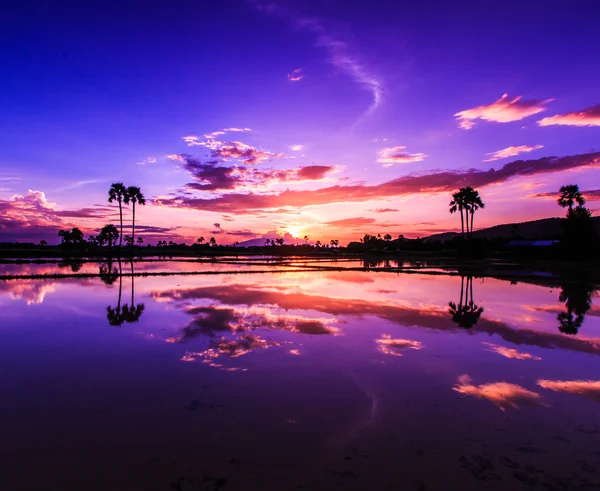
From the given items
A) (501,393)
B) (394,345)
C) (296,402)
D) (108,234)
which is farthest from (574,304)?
(108,234)

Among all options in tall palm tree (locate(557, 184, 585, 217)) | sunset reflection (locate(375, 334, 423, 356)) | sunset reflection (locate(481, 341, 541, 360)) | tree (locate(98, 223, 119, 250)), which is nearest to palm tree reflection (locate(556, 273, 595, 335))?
sunset reflection (locate(481, 341, 541, 360))

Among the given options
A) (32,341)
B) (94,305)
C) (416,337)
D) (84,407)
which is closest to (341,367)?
(416,337)

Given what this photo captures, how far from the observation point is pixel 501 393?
8055 millimetres

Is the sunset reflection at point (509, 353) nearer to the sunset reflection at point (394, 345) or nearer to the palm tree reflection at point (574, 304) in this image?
the sunset reflection at point (394, 345)

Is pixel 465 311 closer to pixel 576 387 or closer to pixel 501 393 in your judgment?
pixel 576 387

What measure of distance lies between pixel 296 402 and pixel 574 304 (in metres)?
21.5

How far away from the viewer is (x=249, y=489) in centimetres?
472

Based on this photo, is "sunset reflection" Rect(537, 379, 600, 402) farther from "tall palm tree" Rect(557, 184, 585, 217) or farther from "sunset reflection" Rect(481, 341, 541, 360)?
"tall palm tree" Rect(557, 184, 585, 217)

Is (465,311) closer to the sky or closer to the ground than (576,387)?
closer to the sky

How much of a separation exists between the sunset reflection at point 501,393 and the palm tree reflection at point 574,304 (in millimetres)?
8197

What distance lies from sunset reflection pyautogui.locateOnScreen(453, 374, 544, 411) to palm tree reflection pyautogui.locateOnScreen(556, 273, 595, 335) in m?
8.20

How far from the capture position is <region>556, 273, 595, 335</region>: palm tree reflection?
50.6 ft

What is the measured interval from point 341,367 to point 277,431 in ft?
12.5

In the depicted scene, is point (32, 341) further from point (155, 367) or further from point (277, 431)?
point (277, 431)
